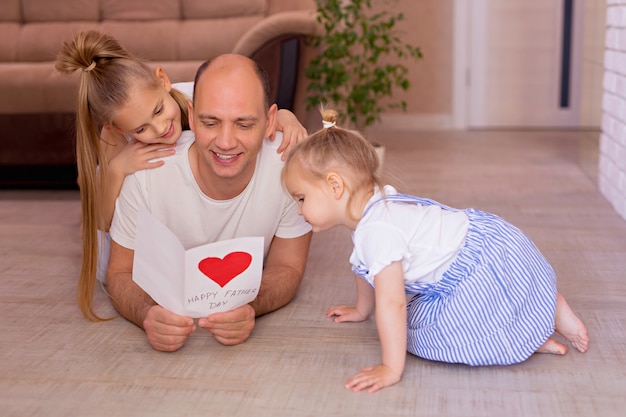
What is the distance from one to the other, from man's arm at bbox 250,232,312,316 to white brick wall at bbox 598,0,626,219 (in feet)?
4.27

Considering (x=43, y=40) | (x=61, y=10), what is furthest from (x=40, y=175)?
(x=61, y=10)

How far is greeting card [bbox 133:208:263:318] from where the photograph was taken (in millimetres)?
1560

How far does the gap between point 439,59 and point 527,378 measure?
145 inches

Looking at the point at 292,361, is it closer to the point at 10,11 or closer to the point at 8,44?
the point at 8,44

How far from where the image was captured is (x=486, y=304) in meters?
1.52

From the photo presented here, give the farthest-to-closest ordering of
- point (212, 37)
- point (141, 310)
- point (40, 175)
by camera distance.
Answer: point (212, 37)
point (40, 175)
point (141, 310)

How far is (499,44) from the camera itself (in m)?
4.85

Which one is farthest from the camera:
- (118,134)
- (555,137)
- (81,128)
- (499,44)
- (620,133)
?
(499,44)

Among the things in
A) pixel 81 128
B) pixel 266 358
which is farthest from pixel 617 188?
pixel 81 128

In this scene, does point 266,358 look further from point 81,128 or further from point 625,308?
point 625,308

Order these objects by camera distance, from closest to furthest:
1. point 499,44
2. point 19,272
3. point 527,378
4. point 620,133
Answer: point 527,378
point 19,272
point 620,133
point 499,44

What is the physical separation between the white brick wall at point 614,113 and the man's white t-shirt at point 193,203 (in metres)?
1.38

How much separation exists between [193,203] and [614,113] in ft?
5.56

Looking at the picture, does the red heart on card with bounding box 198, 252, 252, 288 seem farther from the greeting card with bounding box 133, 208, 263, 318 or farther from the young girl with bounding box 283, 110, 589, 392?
the young girl with bounding box 283, 110, 589, 392
